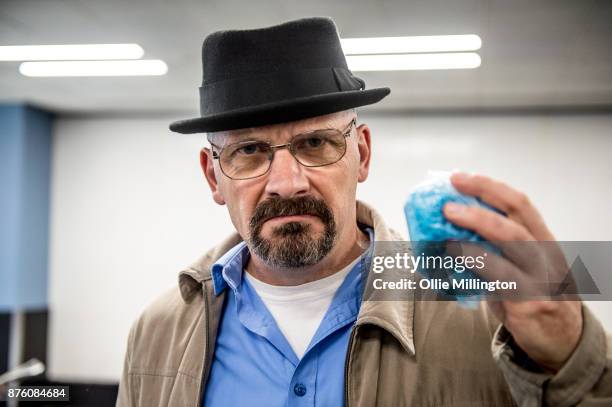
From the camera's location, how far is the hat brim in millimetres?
708

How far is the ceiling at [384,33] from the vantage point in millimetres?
2064

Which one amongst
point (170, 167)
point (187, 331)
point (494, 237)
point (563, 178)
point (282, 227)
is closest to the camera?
point (494, 237)

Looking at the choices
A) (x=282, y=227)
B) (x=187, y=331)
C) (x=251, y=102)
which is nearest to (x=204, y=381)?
(x=187, y=331)

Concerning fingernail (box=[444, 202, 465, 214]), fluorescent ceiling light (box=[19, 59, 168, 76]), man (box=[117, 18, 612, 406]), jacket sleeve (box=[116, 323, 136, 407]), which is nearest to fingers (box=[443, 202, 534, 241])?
fingernail (box=[444, 202, 465, 214])

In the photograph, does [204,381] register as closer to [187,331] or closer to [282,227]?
[187,331]

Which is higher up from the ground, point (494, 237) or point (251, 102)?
point (251, 102)

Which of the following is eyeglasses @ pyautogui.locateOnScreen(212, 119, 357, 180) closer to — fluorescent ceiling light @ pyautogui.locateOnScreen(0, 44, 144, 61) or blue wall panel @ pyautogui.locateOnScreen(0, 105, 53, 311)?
fluorescent ceiling light @ pyautogui.locateOnScreen(0, 44, 144, 61)

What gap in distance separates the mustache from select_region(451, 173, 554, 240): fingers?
11.3 inches

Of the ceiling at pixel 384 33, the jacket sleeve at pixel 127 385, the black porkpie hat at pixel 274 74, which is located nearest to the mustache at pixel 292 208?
the black porkpie hat at pixel 274 74

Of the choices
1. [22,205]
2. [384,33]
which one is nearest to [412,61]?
[384,33]

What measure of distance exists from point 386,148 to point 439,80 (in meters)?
0.77

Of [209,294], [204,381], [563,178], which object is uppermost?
[563,178]

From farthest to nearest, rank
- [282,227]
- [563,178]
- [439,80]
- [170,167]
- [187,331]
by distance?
1. [170,167]
2. [563,178]
3. [439,80]
4. [187,331]
5. [282,227]

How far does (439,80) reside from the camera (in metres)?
2.98
